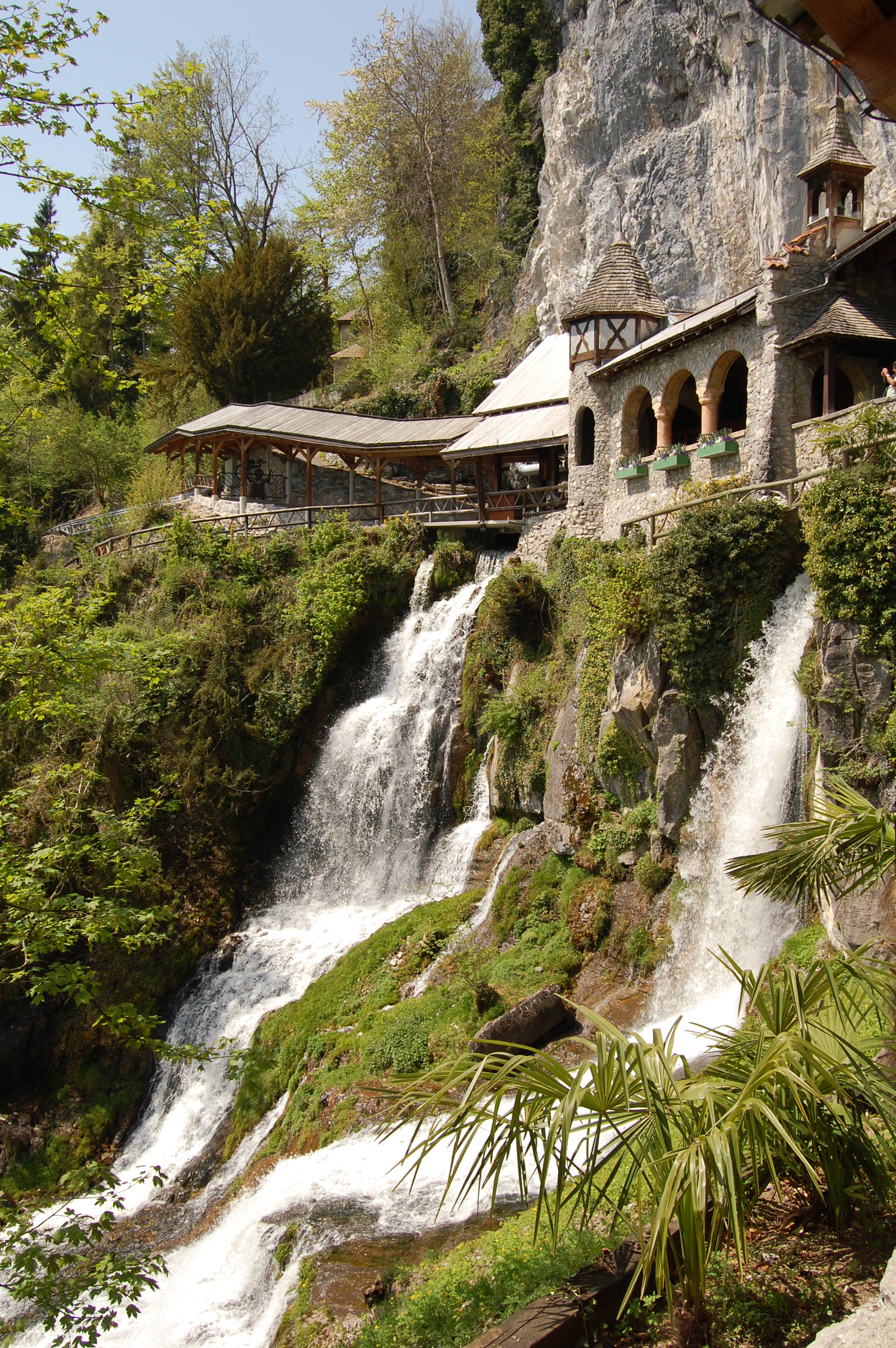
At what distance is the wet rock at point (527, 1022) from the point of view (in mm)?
11938

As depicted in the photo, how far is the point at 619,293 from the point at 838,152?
5.12 m

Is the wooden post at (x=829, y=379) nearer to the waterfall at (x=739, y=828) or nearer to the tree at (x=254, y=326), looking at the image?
the waterfall at (x=739, y=828)

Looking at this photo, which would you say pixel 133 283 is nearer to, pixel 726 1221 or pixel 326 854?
pixel 726 1221

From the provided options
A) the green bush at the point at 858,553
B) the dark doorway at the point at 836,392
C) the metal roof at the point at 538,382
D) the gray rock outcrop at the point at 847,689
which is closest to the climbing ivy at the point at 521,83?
the metal roof at the point at 538,382

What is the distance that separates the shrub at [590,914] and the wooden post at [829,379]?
783cm

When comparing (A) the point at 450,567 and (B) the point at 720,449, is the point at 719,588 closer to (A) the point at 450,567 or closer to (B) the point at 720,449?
(B) the point at 720,449

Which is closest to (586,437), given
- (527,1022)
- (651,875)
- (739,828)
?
(651,875)

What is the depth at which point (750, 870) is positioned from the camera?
635 centimetres

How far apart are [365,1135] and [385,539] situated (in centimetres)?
1548

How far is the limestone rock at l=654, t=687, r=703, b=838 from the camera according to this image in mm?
13344

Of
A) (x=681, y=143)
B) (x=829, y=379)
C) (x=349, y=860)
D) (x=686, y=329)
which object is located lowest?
(x=349, y=860)

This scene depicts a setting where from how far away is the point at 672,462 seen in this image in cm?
1791

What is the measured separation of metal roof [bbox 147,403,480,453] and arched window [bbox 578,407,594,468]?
6444 millimetres

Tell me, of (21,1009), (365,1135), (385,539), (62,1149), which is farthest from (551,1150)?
(385,539)
